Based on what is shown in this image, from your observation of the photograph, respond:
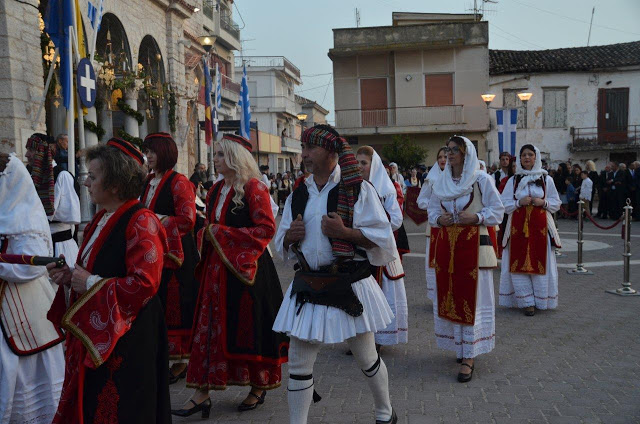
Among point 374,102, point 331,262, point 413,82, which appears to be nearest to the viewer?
point 331,262

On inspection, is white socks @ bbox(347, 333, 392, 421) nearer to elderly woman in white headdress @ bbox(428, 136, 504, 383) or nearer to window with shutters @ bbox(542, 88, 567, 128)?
elderly woman in white headdress @ bbox(428, 136, 504, 383)

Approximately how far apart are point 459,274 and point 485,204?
0.69 m

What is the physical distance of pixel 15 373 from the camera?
3775 mm

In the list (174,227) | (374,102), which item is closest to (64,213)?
(174,227)

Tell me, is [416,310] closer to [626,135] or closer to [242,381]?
[242,381]

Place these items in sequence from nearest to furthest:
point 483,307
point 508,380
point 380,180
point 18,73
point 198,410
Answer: point 198,410
point 508,380
point 483,307
point 380,180
point 18,73

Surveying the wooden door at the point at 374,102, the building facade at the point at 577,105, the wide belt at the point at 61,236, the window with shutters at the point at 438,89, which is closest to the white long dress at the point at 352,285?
the wide belt at the point at 61,236

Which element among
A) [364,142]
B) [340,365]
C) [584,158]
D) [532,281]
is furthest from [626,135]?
[340,365]

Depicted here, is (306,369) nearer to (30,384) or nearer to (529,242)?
(30,384)

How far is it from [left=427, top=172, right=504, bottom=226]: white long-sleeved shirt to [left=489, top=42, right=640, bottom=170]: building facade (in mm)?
29548

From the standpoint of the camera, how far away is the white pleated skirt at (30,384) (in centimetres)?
375

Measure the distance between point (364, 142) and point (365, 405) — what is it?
99.2 ft

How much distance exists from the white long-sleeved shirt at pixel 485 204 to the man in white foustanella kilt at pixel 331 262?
183cm

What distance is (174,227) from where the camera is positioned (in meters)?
5.00
